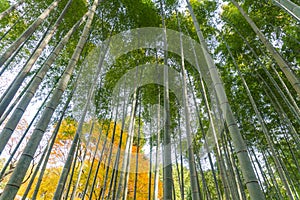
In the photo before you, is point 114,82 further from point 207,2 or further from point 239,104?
point 239,104

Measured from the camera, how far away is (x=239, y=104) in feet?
17.6

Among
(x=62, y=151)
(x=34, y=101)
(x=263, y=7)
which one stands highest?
(x=263, y=7)

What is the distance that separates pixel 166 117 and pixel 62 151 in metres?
5.00

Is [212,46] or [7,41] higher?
[212,46]

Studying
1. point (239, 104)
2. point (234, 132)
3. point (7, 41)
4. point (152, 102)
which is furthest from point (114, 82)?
point (234, 132)

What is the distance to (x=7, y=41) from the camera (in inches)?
178

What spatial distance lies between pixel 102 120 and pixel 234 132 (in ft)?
15.8

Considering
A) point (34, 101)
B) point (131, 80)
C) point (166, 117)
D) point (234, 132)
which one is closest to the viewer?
point (234, 132)

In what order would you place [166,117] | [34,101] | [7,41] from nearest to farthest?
1. [166,117]
2. [7,41]
3. [34,101]

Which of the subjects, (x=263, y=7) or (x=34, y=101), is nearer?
(x=263, y=7)

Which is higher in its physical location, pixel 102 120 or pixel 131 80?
pixel 131 80

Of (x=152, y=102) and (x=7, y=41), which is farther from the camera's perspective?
(x=152, y=102)

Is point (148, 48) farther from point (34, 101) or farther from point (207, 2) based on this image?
point (34, 101)

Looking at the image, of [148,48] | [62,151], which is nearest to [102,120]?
[62,151]
